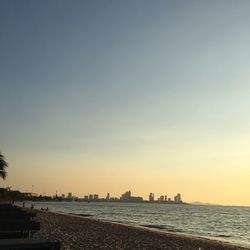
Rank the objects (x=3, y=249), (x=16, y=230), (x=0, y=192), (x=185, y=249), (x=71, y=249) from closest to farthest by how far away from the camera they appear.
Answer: (x=3, y=249) < (x=16, y=230) < (x=71, y=249) < (x=185, y=249) < (x=0, y=192)

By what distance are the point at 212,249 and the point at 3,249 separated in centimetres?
2570

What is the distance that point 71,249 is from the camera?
730 inches

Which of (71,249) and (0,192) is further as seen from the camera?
(0,192)

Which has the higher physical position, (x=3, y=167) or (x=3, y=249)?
(x=3, y=167)

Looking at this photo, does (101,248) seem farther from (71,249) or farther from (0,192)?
(0,192)

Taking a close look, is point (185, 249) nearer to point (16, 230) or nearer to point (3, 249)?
point (16, 230)

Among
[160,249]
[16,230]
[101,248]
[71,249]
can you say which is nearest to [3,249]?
[16,230]

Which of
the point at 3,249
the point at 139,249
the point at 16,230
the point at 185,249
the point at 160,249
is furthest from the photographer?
the point at 185,249

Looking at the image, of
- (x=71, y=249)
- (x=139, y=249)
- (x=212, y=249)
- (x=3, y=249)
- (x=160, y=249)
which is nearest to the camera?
(x=3, y=249)

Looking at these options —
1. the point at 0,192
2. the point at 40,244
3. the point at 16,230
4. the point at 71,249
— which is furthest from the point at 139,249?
the point at 0,192

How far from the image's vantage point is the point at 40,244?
26.2 feet

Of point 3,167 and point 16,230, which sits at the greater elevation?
point 3,167

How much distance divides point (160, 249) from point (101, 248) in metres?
4.90

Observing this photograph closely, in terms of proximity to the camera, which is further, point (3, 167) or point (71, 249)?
point (3, 167)
